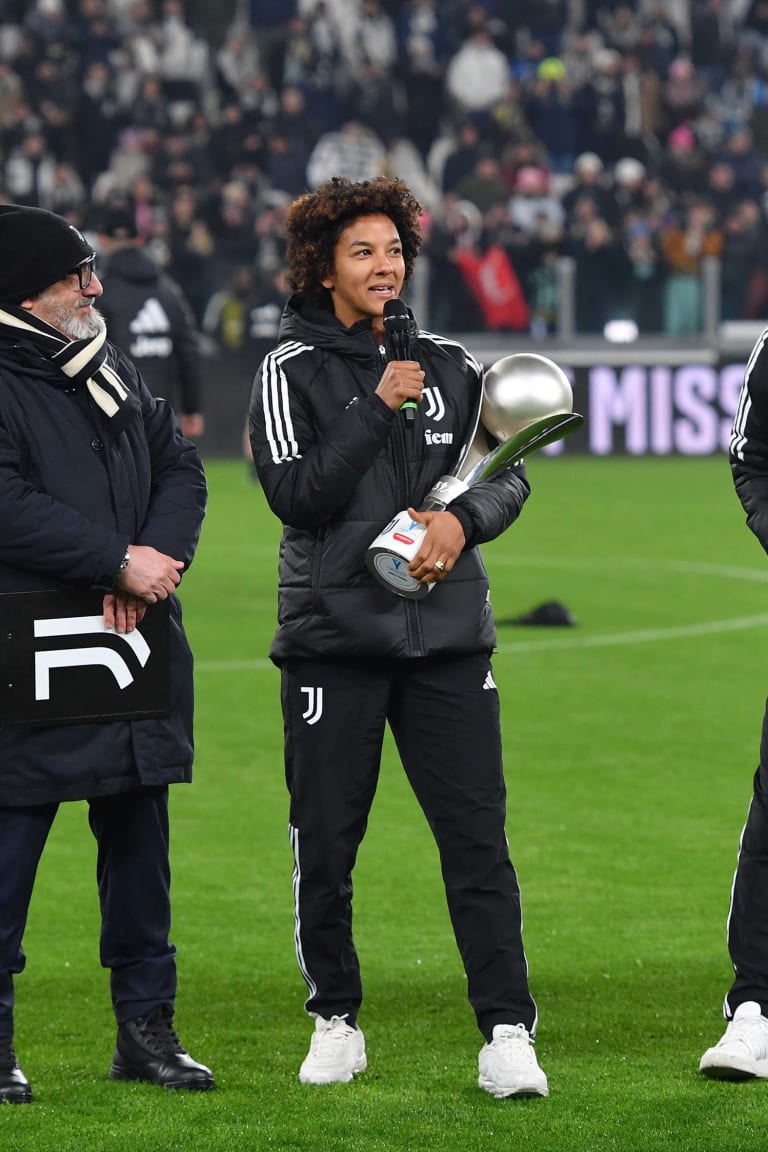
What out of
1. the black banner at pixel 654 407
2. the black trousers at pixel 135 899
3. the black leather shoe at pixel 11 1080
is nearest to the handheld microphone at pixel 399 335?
the black trousers at pixel 135 899

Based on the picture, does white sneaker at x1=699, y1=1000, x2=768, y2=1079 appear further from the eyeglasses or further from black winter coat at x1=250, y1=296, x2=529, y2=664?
the eyeglasses

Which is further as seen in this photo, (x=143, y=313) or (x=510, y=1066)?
(x=143, y=313)

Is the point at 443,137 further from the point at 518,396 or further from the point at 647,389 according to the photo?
the point at 518,396

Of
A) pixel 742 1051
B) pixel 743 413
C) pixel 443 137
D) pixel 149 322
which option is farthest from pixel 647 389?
pixel 742 1051

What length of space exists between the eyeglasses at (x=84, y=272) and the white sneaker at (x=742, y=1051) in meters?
2.08

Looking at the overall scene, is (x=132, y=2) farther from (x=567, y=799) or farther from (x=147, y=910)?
(x=147, y=910)

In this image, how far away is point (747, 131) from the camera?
83.4 ft

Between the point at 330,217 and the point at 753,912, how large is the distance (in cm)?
174

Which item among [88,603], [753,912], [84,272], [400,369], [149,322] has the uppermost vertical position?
[149,322]

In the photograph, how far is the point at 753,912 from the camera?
4355 millimetres

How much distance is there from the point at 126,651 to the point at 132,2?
2198 centimetres

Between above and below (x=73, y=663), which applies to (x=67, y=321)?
above

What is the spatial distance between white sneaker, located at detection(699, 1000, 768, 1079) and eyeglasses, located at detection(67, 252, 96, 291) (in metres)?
2.08

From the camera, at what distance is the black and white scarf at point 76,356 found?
4191 mm
